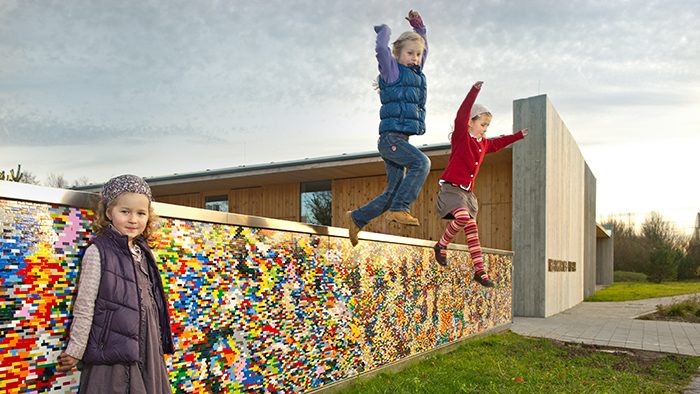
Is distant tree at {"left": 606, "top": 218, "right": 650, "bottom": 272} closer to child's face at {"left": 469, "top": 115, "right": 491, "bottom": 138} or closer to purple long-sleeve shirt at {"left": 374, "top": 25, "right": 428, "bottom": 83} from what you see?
child's face at {"left": 469, "top": 115, "right": 491, "bottom": 138}

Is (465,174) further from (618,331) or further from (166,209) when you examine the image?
(618,331)

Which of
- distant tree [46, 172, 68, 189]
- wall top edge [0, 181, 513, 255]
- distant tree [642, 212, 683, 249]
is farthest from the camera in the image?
distant tree [642, 212, 683, 249]

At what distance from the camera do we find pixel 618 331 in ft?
33.1

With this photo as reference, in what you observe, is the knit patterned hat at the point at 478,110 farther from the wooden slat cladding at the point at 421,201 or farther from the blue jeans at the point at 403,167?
the wooden slat cladding at the point at 421,201

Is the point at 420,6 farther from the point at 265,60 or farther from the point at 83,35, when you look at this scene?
the point at 83,35

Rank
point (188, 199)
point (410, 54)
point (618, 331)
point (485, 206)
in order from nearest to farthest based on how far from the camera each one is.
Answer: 1. point (410, 54)
2. point (618, 331)
3. point (485, 206)
4. point (188, 199)

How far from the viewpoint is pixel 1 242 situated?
7.41ft

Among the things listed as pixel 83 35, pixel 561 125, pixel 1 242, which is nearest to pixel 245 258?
pixel 1 242

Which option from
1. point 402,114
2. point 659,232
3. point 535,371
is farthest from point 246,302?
point 659,232

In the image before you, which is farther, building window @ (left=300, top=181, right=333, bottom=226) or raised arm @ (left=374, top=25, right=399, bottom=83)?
building window @ (left=300, top=181, right=333, bottom=226)

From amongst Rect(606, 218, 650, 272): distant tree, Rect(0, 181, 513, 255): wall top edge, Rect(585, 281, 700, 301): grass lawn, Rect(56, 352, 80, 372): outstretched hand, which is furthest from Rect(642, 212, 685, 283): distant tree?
Rect(56, 352, 80, 372): outstretched hand

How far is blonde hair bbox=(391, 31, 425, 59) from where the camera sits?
3850mm

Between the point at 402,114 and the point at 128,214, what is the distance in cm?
199

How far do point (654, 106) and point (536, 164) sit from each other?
495 cm
